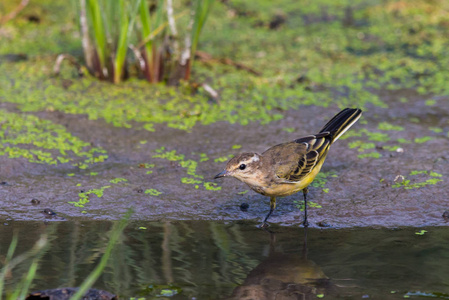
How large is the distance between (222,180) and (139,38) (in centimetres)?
293

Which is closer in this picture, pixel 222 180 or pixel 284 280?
pixel 284 280

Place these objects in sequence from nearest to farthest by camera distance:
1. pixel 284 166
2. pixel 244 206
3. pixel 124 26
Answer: pixel 284 166 → pixel 244 206 → pixel 124 26

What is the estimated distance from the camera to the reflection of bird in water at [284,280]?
4.46m

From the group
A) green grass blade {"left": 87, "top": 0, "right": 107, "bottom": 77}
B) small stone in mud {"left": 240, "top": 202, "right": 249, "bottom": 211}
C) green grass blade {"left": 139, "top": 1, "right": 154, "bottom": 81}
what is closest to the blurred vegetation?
green grass blade {"left": 139, "top": 1, "right": 154, "bottom": 81}

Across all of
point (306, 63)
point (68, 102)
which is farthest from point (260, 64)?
point (68, 102)

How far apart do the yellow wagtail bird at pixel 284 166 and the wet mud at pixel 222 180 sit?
1.32 feet

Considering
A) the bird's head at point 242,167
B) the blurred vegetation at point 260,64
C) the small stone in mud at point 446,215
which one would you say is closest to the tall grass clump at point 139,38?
the blurred vegetation at point 260,64

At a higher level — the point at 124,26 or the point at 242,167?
the point at 124,26

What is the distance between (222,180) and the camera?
6793 mm

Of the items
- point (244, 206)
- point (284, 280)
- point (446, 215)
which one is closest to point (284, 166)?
point (244, 206)

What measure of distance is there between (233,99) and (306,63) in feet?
7.06

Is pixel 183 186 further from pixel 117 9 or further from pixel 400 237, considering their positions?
pixel 117 9

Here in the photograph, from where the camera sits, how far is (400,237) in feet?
18.1

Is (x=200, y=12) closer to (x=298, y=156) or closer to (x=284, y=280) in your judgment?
(x=298, y=156)
